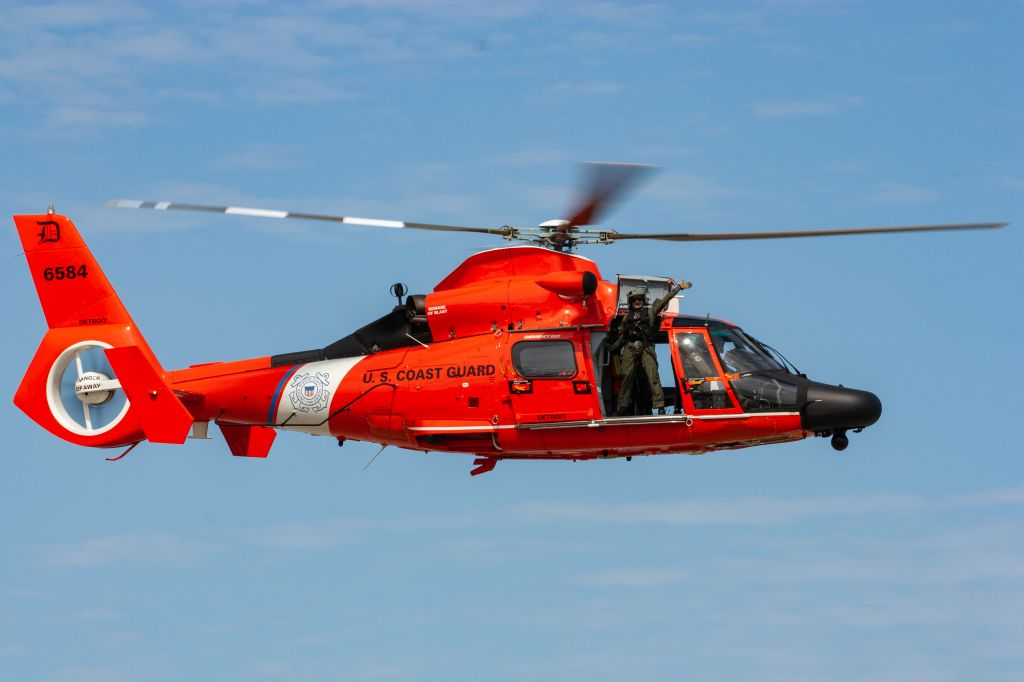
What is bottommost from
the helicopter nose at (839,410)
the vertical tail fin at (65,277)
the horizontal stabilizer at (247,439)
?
the horizontal stabilizer at (247,439)

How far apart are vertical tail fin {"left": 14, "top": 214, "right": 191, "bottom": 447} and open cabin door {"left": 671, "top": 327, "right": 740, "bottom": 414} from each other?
752 centimetres

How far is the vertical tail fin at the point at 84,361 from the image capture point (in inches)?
874

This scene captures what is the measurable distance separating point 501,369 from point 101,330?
265 inches

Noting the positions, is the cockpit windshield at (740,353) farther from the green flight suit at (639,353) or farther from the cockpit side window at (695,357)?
the green flight suit at (639,353)

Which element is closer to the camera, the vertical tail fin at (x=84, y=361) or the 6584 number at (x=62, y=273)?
the vertical tail fin at (x=84, y=361)

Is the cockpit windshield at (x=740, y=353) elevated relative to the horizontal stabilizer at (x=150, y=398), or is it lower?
elevated

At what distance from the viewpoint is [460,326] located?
71.5 feet

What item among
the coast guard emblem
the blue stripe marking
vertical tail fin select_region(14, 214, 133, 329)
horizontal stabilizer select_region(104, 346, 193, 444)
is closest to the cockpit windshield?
the coast guard emblem

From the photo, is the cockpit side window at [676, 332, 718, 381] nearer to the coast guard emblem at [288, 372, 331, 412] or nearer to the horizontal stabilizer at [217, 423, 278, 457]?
the coast guard emblem at [288, 372, 331, 412]

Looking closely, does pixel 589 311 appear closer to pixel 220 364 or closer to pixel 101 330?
pixel 220 364

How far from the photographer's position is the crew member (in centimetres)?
2095

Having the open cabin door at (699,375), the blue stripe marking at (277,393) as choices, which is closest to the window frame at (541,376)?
the open cabin door at (699,375)

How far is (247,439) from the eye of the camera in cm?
2333

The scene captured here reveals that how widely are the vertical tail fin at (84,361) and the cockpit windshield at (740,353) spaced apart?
320 inches
